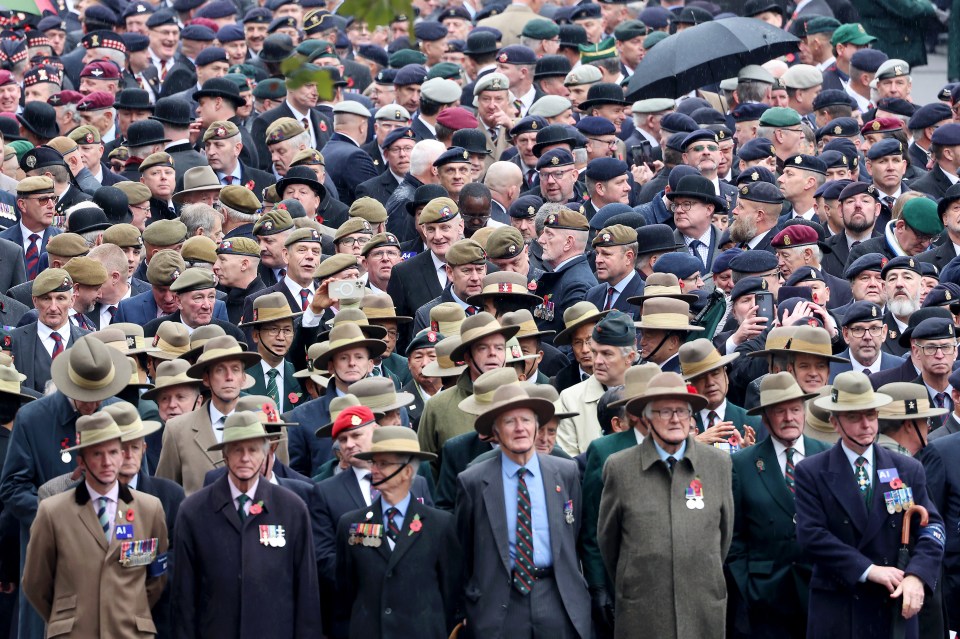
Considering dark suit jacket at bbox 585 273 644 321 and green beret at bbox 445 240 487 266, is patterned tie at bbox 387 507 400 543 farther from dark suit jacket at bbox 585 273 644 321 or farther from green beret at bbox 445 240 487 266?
dark suit jacket at bbox 585 273 644 321

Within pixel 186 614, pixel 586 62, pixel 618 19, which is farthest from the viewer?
pixel 618 19

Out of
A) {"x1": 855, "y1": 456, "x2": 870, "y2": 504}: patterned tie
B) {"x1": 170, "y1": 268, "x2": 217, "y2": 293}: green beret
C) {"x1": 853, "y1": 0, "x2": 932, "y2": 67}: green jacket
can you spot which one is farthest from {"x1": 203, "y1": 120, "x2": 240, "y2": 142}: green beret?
{"x1": 853, "y1": 0, "x2": 932, "y2": 67}: green jacket

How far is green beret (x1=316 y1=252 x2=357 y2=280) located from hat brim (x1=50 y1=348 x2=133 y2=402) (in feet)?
8.14

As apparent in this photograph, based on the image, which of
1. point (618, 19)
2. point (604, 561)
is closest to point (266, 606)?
point (604, 561)

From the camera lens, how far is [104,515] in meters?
9.77

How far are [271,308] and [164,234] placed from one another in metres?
2.12

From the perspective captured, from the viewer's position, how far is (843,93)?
Answer: 59.5 ft

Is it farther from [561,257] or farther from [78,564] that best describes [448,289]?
[78,564]

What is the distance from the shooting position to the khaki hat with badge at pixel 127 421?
984 centimetres

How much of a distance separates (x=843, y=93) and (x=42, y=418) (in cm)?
1011

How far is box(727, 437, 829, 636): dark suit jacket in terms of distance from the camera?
404 inches

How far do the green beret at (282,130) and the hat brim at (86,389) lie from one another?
6276 mm

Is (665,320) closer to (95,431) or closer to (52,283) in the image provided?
(95,431)

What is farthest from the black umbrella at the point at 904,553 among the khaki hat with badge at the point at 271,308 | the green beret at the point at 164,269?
the green beret at the point at 164,269
